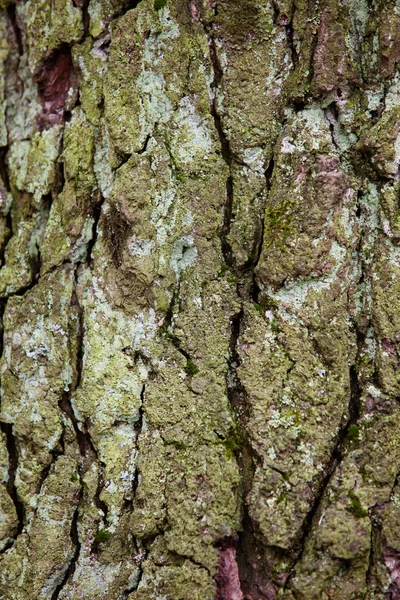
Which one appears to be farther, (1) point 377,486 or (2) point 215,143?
(2) point 215,143

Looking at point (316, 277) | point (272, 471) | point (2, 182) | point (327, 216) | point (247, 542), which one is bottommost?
point (247, 542)

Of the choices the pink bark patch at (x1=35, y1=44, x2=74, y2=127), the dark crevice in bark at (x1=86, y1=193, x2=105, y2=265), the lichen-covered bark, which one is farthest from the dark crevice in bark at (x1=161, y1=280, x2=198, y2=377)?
the pink bark patch at (x1=35, y1=44, x2=74, y2=127)

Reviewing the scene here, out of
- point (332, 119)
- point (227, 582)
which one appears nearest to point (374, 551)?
point (227, 582)

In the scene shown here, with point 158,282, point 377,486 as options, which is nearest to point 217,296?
point 158,282

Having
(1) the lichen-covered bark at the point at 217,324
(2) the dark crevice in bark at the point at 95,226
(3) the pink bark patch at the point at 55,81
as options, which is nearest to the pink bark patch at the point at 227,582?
(1) the lichen-covered bark at the point at 217,324

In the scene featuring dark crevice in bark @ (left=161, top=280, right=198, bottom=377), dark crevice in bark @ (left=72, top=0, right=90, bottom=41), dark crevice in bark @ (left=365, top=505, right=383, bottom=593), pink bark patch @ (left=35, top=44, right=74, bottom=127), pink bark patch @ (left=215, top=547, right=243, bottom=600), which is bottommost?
pink bark patch @ (left=215, top=547, right=243, bottom=600)

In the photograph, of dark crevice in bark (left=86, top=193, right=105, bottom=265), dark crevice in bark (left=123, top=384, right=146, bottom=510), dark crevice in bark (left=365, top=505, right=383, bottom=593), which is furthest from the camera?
dark crevice in bark (left=86, top=193, right=105, bottom=265)

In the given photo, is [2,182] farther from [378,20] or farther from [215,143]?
[378,20]

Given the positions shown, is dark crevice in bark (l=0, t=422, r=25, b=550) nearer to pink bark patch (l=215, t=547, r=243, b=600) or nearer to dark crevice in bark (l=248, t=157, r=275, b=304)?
pink bark patch (l=215, t=547, r=243, b=600)
